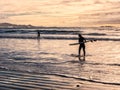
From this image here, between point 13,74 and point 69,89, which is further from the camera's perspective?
point 13,74

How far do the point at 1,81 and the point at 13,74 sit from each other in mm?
2470

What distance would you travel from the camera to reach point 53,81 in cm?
1511

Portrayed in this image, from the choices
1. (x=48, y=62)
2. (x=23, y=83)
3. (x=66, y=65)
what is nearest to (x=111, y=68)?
(x=66, y=65)

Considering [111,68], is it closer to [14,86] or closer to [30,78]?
[30,78]

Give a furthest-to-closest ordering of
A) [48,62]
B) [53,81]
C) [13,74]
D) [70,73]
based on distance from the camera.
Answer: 1. [48,62]
2. [70,73]
3. [13,74]
4. [53,81]

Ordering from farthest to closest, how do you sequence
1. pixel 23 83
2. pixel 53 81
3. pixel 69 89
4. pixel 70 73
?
1. pixel 70 73
2. pixel 53 81
3. pixel 23 83
4. pixel 69 89

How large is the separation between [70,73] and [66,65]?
3.87 meters

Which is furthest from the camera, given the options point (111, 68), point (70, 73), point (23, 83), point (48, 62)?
point (48, 62)

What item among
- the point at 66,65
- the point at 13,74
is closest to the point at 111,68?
the point at 66,65

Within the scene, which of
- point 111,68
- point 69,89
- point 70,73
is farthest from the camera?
point 111,68

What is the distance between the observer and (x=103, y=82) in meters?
15.6

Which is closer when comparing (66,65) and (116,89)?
(116,89)

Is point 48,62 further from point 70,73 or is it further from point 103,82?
point 103,82

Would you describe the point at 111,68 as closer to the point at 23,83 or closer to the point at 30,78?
the point at 30,78
